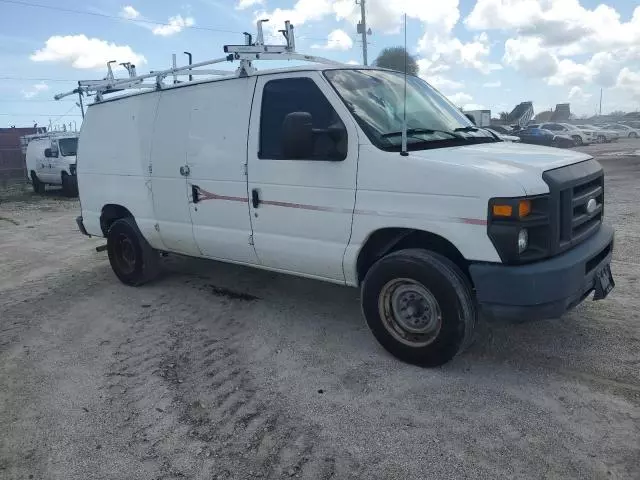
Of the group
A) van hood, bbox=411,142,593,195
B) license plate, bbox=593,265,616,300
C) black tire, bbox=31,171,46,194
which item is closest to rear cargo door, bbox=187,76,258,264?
van hood, bbox=411,142,593,195

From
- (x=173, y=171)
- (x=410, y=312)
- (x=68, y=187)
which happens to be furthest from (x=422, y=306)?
(x=68, y=187)

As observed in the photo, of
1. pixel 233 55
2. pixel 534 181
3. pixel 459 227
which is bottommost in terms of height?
pixel 459 227

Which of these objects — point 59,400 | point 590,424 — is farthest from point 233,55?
point 590,424

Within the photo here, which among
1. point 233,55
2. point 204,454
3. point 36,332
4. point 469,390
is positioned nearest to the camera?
point 204,454

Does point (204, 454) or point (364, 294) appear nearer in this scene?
point (204, 454)

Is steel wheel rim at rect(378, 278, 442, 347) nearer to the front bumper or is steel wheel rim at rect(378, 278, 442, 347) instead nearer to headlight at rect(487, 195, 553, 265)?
the front bumper

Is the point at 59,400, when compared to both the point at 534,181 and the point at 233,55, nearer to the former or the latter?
the point at 233,55

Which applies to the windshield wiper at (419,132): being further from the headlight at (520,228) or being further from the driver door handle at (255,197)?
the driver door handle at (255,197)

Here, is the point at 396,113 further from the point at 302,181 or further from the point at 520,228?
the point at 520,228

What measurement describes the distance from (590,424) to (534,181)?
152 cm

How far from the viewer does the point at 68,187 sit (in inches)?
713

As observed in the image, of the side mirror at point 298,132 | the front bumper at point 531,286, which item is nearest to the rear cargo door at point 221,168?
the side mirror at point 298,132

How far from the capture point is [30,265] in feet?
25.9

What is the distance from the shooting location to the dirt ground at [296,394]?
2.94 m
